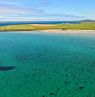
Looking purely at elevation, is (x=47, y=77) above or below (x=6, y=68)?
below

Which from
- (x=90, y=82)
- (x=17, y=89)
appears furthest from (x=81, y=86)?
(x=17, y=89)

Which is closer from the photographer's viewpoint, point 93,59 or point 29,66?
point 29,66

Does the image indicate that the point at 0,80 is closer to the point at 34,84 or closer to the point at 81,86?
the point at 34,84

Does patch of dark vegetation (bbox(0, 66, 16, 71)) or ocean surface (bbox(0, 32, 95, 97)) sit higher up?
patch of dark vegetation (bbox(0, 66, 16, 71))

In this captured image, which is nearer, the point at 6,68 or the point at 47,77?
the point at 47,77

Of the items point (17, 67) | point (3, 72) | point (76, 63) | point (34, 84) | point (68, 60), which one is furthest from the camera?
point (68, 60)

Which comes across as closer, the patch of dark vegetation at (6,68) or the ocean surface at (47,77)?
the ocean surface at (47,77)

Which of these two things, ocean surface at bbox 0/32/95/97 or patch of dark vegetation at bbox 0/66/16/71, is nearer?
ocean surface at bbox 0/32/95/97

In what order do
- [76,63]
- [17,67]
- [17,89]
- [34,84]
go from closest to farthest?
[17,89], [34,84], [17,67], [76,63]

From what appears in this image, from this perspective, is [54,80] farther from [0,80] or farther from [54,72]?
[0,80]

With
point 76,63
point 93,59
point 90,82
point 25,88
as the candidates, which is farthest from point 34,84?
point 93,59

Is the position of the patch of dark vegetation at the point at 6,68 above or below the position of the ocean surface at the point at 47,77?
above
